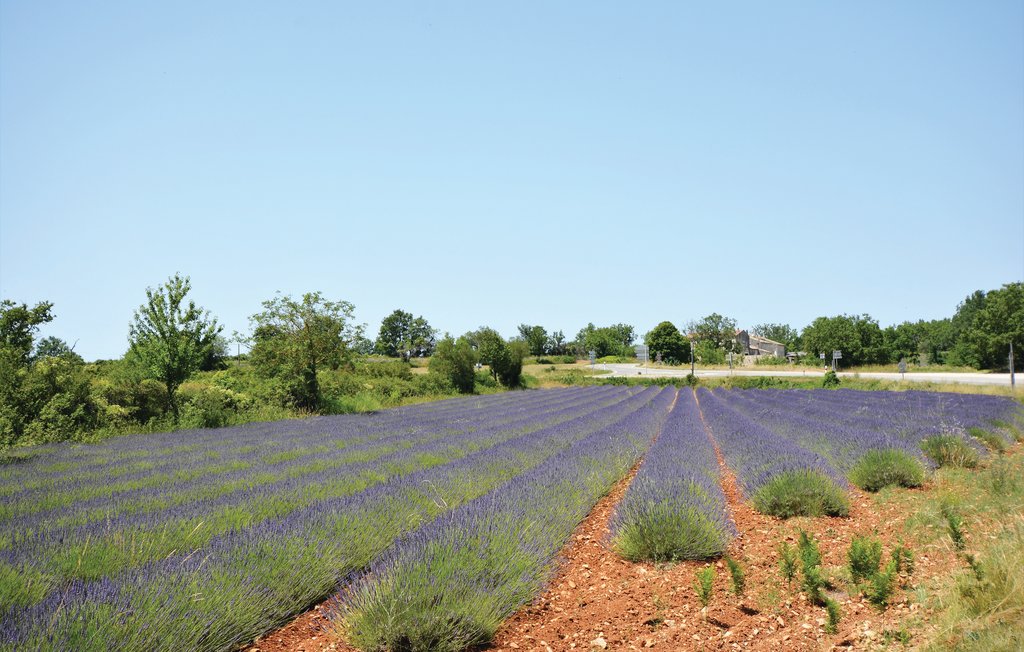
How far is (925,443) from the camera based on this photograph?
8859 mm

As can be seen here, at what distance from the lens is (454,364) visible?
1567 inches

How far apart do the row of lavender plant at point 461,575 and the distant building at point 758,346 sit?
116 meters

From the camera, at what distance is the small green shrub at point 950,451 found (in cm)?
838

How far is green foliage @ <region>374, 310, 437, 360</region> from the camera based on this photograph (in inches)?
4321

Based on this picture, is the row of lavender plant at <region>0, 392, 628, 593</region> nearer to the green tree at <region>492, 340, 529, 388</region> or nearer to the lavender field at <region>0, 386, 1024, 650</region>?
the lavender field at <region>0, 386, 1024, 650</region>

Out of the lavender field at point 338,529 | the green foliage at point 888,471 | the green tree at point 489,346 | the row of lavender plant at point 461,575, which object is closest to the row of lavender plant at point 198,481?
the lavender field at point 338,529

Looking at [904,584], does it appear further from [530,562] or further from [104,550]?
Answer: [104,550]

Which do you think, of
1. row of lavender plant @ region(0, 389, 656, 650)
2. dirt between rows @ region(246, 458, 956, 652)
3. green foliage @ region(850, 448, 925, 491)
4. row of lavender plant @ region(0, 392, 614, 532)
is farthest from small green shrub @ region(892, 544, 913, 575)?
A: row of lavender plant @ region(0, 392, 614, 532)

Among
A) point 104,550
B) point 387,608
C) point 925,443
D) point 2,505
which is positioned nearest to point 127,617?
point 387,608

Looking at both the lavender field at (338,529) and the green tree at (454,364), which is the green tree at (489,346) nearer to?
the green tree at (454,364)

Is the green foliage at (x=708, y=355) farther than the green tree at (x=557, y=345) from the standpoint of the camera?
No

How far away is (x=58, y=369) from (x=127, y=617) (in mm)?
15883

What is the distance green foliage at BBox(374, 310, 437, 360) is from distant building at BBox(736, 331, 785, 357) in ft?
204

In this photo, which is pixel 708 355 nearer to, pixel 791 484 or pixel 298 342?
pixel 298 342
